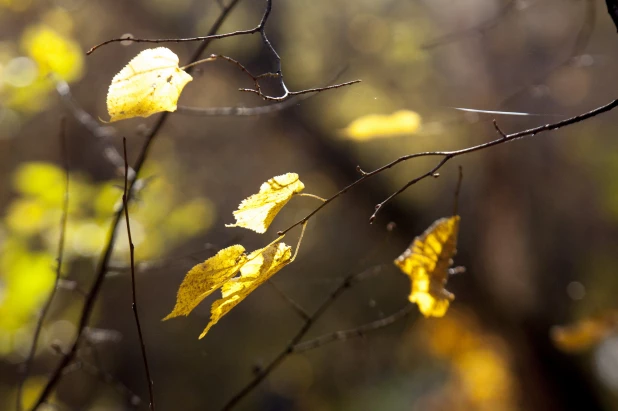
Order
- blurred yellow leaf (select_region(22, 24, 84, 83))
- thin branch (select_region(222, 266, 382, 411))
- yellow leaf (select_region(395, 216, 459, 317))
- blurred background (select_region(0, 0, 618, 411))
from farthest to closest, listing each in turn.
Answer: blurred background (select_region(0, 0, 618, 411)), blurred yellow leaf (select_region(22, 24, 84, 83)), thin branch (select_region(222, 266, 382, 411)), yellow leaf (select_region(395, 216, 459, 317))

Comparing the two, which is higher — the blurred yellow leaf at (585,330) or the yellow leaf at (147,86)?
the yellow leaf at (147,86)

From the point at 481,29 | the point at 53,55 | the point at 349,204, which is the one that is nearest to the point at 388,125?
the point at 481,29

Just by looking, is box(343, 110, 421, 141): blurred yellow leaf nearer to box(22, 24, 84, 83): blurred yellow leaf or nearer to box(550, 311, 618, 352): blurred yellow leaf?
box(22, 24, 84, 83): blurred yellow leaf

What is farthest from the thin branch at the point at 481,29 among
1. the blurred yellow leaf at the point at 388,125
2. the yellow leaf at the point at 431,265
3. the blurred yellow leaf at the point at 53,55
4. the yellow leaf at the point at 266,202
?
the blurred yellow leaf at the point at 53,55

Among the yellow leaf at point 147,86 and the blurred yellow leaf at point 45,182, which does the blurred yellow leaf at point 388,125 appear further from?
the blurred yellow leaf at point 45,182

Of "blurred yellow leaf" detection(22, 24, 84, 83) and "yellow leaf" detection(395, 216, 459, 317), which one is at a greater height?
"blurred yellow leaf" detection(22, 24, 84, 83)

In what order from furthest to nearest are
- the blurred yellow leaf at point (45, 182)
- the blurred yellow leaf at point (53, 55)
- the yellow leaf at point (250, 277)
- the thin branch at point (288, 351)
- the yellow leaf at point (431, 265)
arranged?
the blurred yellow leaf at point (45, 182) → the blurred yellow leaf at point (53, 55) → the thin branch at point (288, 351) → the yellow leaf at point (431, 265) → the yellow leaf at point (250, 277)

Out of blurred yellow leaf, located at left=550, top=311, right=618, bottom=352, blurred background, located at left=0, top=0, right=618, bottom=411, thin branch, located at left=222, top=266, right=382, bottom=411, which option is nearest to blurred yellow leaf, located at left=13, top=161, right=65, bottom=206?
blurred background, located at left=0, top=0, right=618, bottom=411
